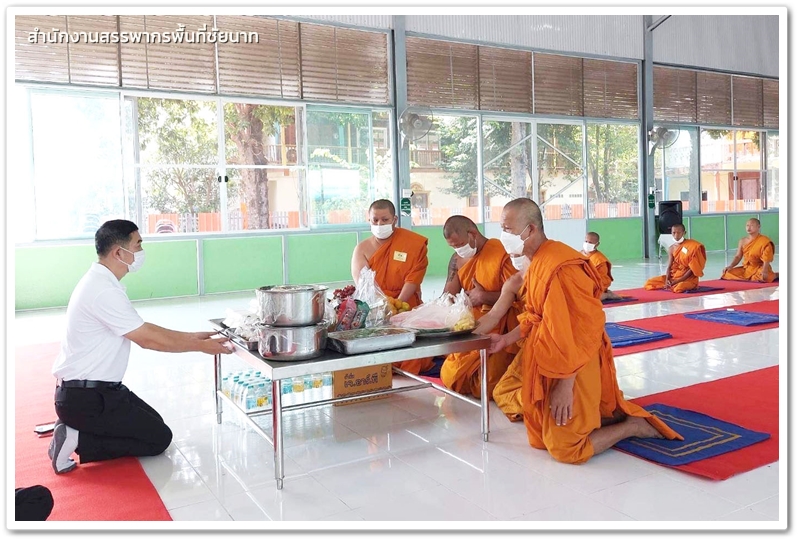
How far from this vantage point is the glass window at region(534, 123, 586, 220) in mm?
12938

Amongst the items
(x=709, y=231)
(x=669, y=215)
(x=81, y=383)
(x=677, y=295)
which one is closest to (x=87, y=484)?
(x=81, y=383)

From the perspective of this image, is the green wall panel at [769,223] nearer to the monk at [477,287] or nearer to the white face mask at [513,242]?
the monk at [477,287]

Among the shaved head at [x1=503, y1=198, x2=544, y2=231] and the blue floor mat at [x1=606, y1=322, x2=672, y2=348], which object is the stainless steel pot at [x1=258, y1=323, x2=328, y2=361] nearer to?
the shaved head at [x1=503, y1=198, x2=544, y2=231]

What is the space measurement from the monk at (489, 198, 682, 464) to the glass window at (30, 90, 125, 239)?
7.44 meters

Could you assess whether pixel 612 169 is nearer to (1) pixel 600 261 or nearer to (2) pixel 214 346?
(1) pixel 600 261

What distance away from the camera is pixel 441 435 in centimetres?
356

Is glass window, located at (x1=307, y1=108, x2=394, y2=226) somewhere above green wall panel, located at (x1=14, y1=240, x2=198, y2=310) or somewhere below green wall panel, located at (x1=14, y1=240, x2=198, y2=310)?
above

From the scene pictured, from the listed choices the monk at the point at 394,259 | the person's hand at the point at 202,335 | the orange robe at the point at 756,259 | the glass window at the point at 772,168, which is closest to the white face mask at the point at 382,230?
the monk at the point at 394,259

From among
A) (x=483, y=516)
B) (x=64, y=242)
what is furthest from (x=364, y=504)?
(x=64, y=242)

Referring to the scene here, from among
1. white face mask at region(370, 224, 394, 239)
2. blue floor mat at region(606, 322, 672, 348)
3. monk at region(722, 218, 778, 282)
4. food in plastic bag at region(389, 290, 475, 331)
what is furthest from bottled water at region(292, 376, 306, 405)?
monk at region(722, 218, 778, 282)

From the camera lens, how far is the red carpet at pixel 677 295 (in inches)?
328

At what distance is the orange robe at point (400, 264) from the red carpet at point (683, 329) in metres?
1.68
